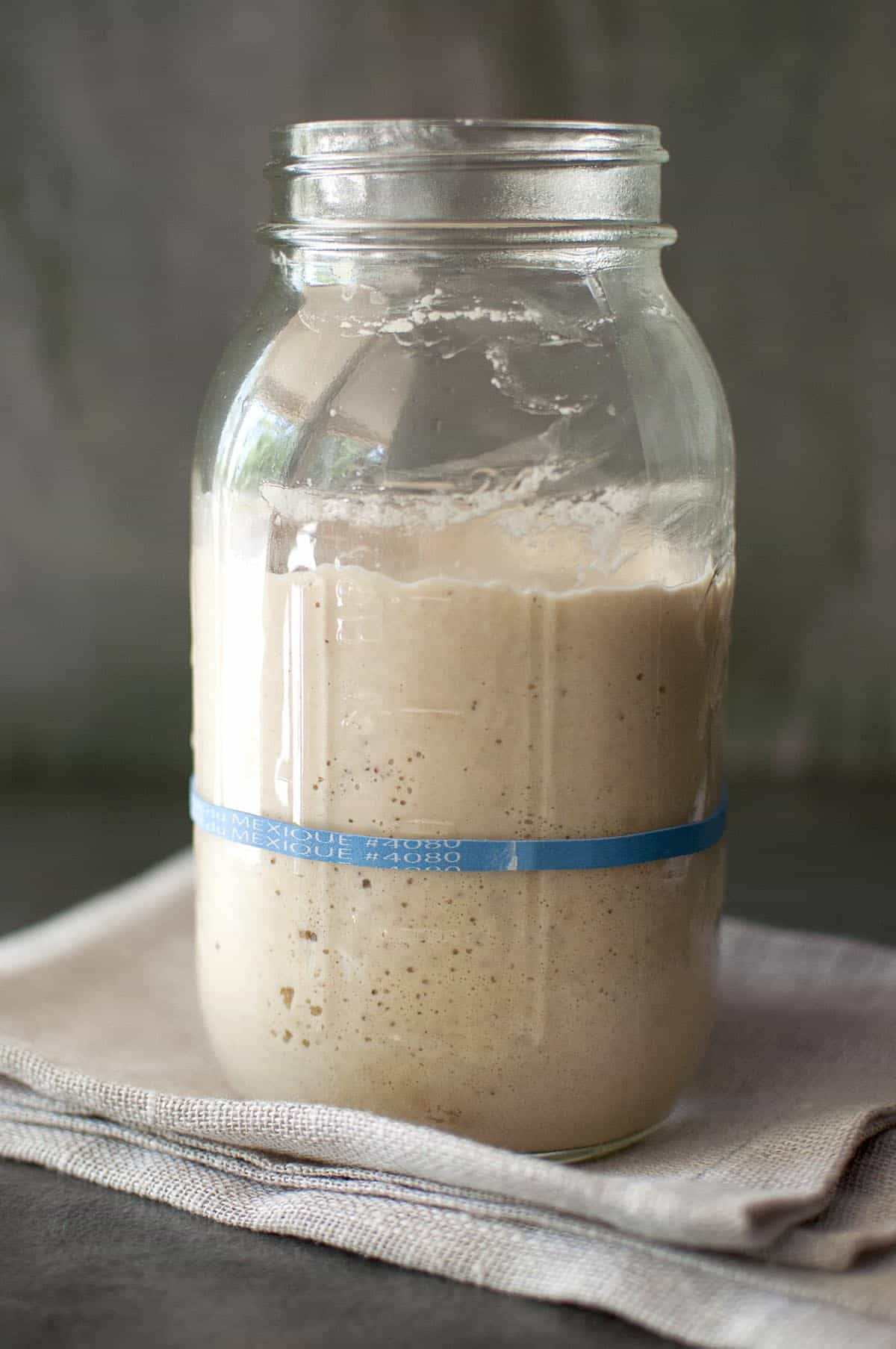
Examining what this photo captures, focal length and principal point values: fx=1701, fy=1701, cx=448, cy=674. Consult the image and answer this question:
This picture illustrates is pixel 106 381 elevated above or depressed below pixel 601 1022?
above

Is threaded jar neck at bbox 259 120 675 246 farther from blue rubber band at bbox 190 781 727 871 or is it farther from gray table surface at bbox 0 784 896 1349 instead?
gray table surface at bbox 0 784 896 1349

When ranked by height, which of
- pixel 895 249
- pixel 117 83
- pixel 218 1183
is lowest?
pixel 218 1183

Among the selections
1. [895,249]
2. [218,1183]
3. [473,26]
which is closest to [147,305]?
[473,26]

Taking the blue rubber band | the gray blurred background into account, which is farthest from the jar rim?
the gray blurred background

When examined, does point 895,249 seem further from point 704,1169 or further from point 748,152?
point 704,1169

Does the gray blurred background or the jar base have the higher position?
the gray blurred background

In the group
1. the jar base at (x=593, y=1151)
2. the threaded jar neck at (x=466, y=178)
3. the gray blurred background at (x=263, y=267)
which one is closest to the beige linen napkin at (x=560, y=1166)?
the jar base at (x=593, y=1151)
